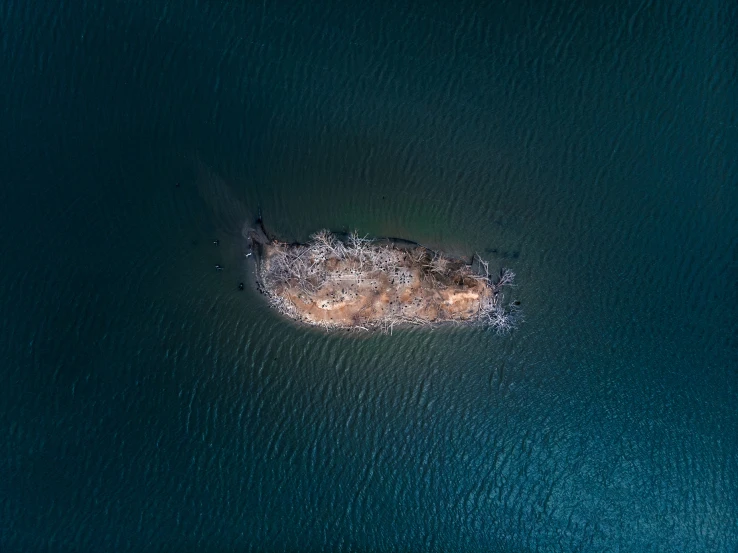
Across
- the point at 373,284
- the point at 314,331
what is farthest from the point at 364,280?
the point at 314,331

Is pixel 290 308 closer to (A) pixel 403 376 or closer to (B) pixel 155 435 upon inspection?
(A) pixel 403 376

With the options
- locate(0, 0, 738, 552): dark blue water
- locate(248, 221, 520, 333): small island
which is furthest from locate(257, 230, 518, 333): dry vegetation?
locate(0, 0, 738, 552): dark blue water

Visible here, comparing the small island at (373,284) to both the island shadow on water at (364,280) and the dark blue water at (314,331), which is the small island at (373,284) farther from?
the dark blue water at (314,331)

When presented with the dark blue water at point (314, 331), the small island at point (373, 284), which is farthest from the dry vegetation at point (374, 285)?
the dark blue water at point (314, 331)

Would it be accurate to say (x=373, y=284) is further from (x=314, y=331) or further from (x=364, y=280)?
(x=314, y=331)

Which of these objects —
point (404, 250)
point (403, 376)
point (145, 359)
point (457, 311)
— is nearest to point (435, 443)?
point (403, 376)

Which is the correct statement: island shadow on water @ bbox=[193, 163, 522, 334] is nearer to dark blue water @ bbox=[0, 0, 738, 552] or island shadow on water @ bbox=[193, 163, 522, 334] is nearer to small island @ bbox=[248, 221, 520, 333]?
small island @ bbox=[248, 221, 520, 333]

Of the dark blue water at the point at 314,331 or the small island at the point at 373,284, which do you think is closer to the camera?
the small island at the point at 373,284
